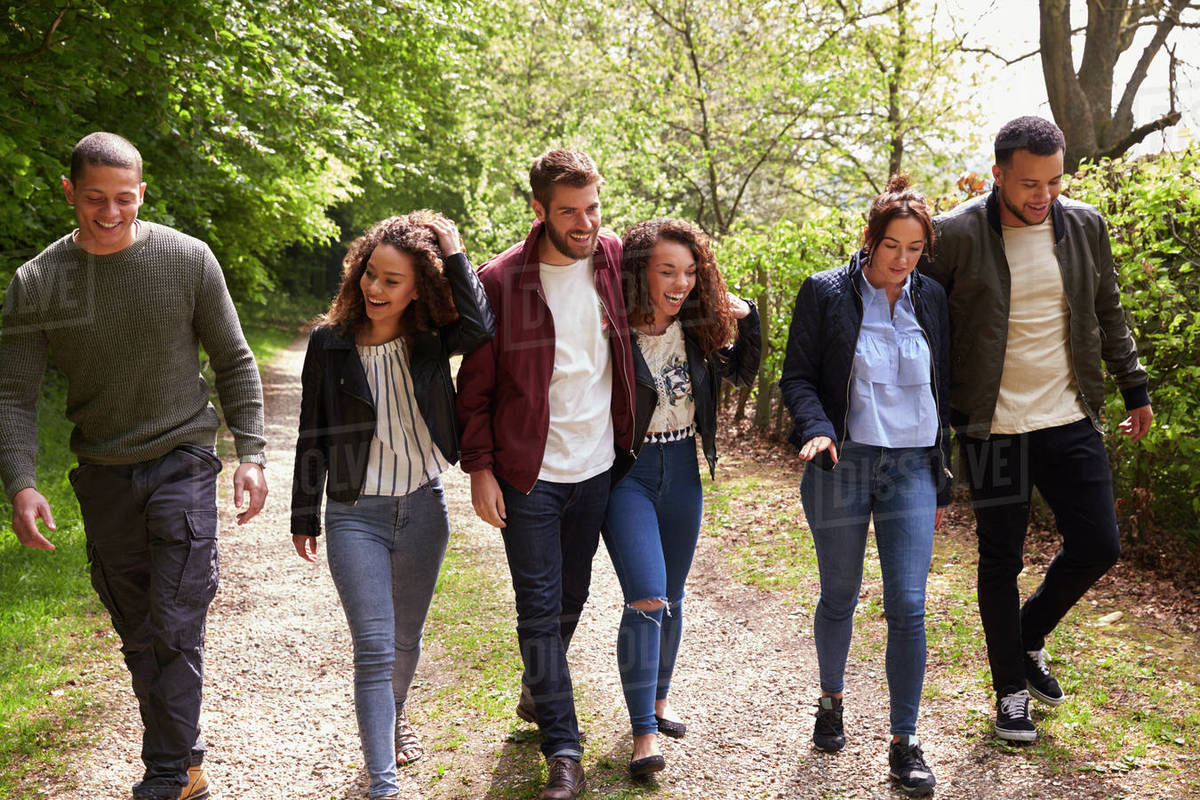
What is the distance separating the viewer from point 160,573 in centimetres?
349

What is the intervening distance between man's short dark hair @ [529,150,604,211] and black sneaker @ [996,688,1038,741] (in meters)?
2.57

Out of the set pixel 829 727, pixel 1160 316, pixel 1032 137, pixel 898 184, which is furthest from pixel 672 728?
pixel 1160 316

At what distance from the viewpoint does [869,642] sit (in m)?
5.38

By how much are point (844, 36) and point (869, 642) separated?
1259 cm

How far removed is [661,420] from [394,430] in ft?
3.24

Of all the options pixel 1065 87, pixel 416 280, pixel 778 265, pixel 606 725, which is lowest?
pixel 606 725

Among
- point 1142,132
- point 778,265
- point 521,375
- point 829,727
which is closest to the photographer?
point 521,375

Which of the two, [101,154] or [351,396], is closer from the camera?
[101,154]

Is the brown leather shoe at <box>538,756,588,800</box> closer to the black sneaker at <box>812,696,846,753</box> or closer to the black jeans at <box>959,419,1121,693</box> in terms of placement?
the black sneaker at <box>812,696,846,753</box>

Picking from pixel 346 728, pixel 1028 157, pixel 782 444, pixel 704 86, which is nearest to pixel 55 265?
pixel 346 728

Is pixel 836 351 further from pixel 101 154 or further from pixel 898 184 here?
pixel 101 154

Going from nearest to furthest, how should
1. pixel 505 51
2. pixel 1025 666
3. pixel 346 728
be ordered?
pixel 1025 666 → pixel 346 728 → pixel 505 51

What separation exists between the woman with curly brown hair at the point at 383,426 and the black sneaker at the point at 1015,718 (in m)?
2.31

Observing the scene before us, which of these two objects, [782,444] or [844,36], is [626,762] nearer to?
[782,444]
